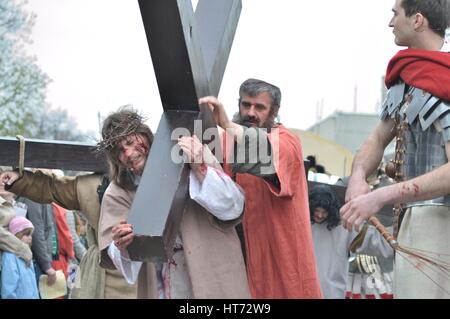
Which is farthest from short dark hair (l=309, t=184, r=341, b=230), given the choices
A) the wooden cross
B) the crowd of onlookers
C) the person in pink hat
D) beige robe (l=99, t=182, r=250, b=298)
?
the wooden cross

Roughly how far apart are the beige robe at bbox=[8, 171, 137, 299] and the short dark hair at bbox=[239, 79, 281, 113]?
1.26 meters

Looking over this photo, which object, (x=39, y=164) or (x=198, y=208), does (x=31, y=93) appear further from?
(x=198, y=208)

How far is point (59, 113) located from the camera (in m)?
35.1

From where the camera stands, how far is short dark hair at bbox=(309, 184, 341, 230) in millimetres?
7871

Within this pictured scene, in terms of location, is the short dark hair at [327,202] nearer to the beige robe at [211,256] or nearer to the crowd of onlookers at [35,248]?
the crowd of onlookers at [35,248]

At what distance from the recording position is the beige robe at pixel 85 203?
555 centimetres

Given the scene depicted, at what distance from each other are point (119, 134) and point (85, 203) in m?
1.34

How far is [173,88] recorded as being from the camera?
402 centimetres

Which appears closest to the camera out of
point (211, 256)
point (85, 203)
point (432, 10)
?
point (432, 10)

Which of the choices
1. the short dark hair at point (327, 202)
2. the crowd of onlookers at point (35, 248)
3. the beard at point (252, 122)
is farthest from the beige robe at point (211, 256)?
the short dark hair at point (327, 202)

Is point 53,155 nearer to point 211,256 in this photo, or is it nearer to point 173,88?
point 211,256

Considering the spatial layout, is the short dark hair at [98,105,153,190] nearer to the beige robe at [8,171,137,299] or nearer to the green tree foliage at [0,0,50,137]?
the beige robe at [8,171,137,299]

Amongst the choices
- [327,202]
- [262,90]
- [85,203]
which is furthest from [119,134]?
[327,202]

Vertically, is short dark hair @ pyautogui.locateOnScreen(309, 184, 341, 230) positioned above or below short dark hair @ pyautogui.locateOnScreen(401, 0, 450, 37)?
below
